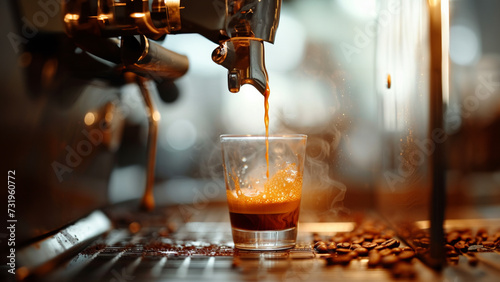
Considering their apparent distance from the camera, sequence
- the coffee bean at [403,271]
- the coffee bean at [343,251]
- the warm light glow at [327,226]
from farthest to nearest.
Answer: the warm light glow at [327,226] → the coffee bean at [343,251] → the coffee bean at [403,271]

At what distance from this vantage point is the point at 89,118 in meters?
0.67

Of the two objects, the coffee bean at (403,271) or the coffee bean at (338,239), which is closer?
the coffee bean at (403,271)

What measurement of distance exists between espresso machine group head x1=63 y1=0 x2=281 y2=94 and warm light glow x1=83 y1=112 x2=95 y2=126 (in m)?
0.10

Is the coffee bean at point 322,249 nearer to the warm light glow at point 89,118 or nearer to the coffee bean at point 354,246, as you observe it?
the coffee bean at point 354,246

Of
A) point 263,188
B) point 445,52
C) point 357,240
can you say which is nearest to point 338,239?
point 357,240

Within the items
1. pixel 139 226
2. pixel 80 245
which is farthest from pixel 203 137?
pixel 80 245

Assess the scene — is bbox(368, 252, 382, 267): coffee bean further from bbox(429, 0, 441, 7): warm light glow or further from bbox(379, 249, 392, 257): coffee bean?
bbox(429, 0, 441, 7): warm light glow

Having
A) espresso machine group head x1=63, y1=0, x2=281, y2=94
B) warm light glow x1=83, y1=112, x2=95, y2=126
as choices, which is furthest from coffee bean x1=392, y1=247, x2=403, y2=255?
warm light glow x1=83, y1=112, x2=95, y2=126

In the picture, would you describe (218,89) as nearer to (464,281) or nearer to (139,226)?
(139,226)

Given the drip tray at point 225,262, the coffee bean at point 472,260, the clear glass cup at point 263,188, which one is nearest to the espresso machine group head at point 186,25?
the clear glass cup at point 263,188

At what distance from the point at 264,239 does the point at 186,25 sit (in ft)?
0.93

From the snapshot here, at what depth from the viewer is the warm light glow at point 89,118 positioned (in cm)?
66

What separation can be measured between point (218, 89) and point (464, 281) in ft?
1.72

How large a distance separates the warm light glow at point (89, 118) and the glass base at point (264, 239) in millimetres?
261
